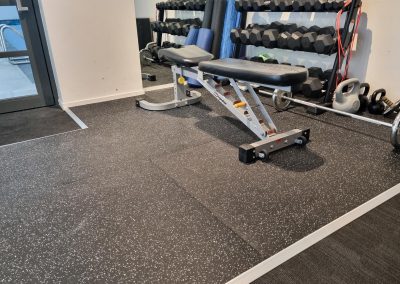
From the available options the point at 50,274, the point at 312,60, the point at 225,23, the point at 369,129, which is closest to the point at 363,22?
the point at 312,60

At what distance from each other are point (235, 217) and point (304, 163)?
2.45 ft

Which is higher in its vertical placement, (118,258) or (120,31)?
(120,31)

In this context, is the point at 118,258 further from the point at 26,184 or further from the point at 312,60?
the point at 312,60

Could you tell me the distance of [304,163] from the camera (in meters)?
1.97

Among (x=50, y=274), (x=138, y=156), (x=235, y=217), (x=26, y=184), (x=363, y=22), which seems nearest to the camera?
(x=50, y=274)

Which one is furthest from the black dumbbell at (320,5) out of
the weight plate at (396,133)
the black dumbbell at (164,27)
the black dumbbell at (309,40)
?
the black dumbbell at (164,27)

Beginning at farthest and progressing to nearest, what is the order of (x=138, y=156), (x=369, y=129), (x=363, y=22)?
(x=363, y=22), (x=369, y=129), (x=138, y=156)

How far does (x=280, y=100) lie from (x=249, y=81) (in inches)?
43.9

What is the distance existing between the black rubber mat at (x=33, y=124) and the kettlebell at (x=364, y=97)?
104 inches

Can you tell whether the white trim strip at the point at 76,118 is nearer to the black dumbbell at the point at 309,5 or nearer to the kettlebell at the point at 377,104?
the black dumbbell at the point at 309,5

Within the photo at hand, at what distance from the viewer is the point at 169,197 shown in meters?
1.65

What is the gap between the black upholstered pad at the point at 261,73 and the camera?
1.69 m

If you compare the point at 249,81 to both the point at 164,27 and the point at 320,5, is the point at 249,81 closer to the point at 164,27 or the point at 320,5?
the point at 320,5

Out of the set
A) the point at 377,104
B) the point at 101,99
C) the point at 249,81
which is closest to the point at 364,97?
the point at 377,104
